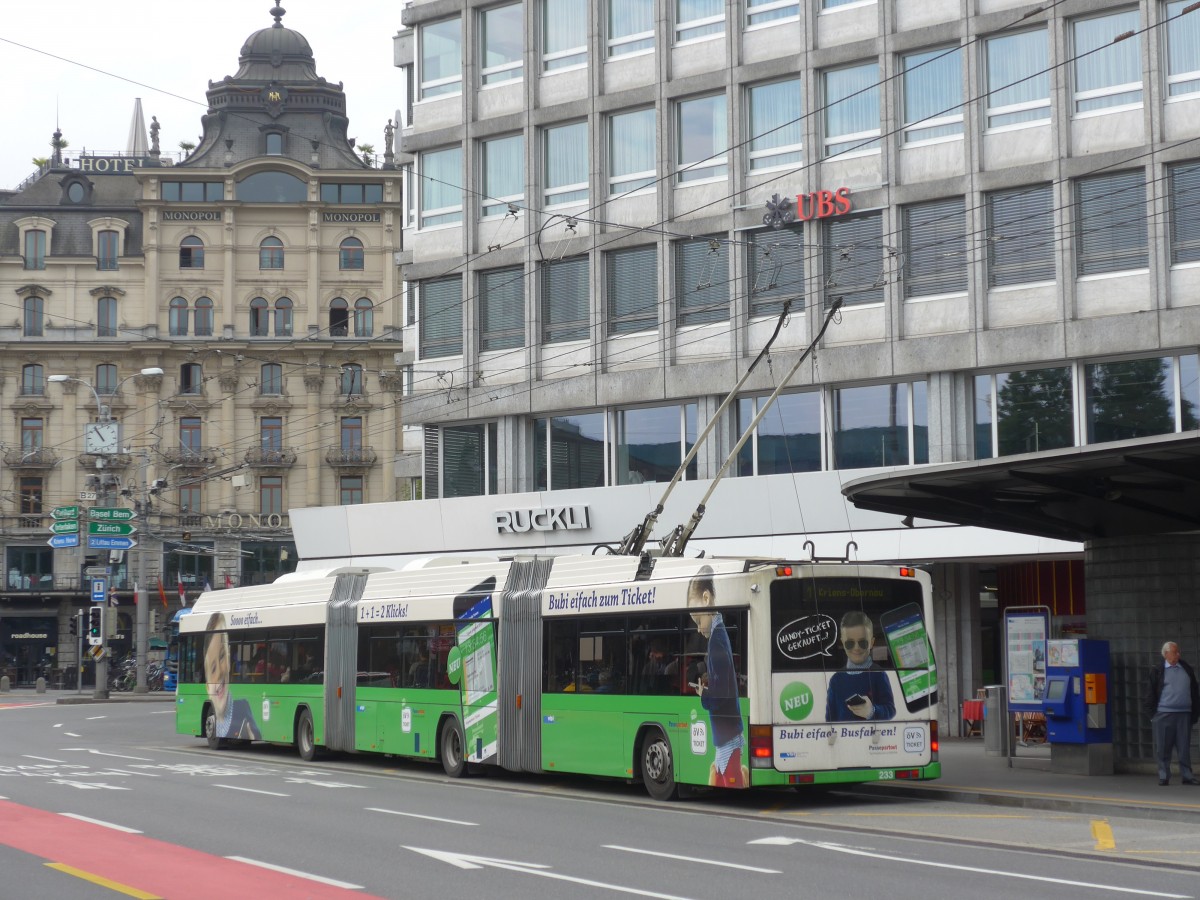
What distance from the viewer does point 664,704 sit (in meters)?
18.6

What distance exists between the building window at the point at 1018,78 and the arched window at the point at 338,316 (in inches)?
2051

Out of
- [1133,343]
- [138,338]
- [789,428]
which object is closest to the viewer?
[1133,343]

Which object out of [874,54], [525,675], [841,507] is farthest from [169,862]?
[874,54]

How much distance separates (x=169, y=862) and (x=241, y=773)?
10.4 m

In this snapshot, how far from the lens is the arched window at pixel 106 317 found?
252 ft

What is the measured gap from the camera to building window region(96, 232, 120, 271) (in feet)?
254

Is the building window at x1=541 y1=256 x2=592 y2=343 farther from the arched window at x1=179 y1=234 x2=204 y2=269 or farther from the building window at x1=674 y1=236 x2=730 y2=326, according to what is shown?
the arched window at x1=179 y1=234 x2=204 y2=269

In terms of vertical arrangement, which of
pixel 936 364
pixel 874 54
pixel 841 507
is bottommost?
pixel 841 507

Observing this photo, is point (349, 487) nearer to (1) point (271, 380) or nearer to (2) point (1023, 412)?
(1) point (271, 380)

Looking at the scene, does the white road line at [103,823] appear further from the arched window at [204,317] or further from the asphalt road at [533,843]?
the arched window at [204,317]

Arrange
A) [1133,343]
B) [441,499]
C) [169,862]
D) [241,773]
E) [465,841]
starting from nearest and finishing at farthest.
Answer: [169,862] → [465,841] → [241,773] → [1133,343] → [441,499]

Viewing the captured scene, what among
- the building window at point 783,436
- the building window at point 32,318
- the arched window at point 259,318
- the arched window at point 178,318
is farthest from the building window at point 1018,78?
the building window at point 32,318

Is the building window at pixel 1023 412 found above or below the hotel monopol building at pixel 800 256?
below

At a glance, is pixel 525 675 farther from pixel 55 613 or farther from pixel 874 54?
pixel 55 613
